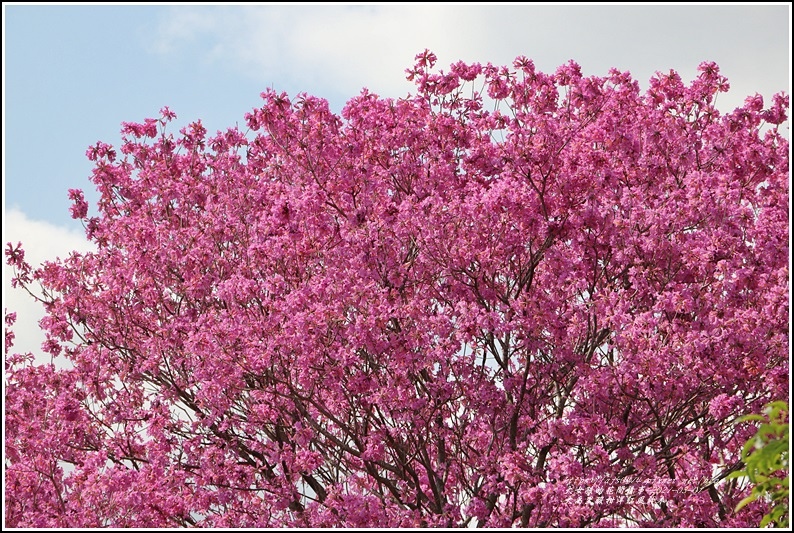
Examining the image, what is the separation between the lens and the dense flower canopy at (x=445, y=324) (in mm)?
10000

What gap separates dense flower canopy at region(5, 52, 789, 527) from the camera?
1000cm

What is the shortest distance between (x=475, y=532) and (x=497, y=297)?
3.74 metres

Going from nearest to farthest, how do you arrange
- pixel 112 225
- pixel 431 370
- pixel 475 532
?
pixel 475 532
pixel 431 370
pixel 112 225

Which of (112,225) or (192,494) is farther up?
(112,225)

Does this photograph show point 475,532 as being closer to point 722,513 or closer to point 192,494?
point 192,494

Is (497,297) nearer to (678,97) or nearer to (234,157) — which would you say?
(678,97)

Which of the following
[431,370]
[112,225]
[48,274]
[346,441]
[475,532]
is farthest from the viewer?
[112,225]

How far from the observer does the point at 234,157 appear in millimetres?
13617

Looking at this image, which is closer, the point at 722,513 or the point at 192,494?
the point at 192,494

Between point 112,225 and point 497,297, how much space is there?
6.20 meters

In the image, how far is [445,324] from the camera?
986 centimetres

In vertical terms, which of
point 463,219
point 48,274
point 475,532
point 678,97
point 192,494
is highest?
point 678,97

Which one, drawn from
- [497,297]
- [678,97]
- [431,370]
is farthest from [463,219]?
[678,97]

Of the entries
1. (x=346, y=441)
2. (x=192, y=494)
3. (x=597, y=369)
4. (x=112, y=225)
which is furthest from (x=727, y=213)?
(x=112, y=225)
